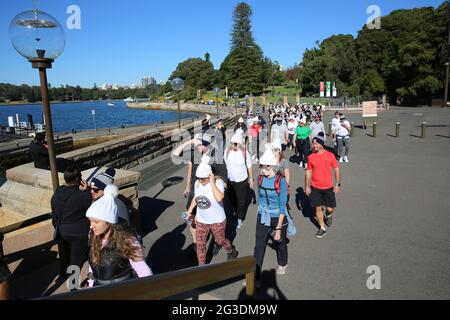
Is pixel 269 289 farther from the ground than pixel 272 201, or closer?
closer

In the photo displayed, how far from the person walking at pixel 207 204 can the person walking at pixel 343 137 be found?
874cm

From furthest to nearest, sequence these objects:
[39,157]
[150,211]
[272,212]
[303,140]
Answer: [303,140] → [150,211] → [39,157] → [272,212]

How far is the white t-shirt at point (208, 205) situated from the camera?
4641 mm

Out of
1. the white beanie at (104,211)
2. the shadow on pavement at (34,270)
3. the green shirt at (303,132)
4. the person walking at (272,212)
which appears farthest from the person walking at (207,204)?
the green shirt at (303,132)

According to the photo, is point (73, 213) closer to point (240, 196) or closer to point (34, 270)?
point (34, 270)

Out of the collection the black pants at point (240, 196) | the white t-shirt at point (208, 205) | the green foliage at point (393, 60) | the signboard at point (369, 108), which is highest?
the green foliage at point (393, 60)

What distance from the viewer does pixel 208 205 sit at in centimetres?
465

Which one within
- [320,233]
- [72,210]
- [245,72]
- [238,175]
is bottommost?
[320,233]

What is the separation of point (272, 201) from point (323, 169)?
1852 mm

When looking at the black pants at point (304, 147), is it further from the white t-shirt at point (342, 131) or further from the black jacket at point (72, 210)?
the black jacket at point (72, 210)

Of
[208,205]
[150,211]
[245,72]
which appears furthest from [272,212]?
[245,72]

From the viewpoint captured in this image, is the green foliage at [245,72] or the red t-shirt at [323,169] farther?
the green foliage at [245,72]
